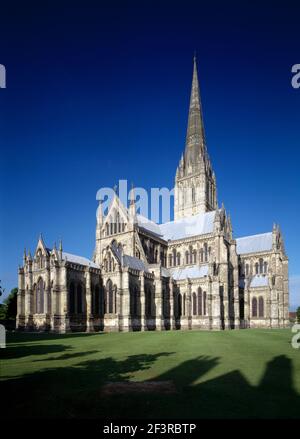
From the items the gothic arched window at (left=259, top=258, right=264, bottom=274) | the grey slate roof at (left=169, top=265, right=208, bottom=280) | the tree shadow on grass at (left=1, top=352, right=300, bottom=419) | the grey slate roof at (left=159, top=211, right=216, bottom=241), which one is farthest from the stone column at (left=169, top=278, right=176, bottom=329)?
the tree shadow on grass at (left=1, top=352, right=300, bottom=419)

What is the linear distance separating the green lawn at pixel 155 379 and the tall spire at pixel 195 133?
66.4 metres

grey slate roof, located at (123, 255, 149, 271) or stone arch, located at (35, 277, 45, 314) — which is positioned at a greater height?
grey slate roof, located at (123, 255, 149, 271)

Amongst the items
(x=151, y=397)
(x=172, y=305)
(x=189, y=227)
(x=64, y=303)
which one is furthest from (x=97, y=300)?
(x=151, y=397)

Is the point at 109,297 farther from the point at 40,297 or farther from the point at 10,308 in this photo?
the point at 10,308

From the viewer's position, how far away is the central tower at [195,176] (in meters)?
78.8

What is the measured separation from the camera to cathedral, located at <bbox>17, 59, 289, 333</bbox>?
147 feet

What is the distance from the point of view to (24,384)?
1198 centimetres

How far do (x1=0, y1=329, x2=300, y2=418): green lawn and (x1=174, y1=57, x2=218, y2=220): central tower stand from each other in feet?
197

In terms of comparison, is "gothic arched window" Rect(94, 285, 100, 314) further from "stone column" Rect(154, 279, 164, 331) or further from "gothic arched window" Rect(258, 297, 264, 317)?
"gothic arched window" Rect(258, 297, 264, 317)

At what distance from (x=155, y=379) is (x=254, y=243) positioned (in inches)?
2146

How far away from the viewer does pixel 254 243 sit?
6431 cm

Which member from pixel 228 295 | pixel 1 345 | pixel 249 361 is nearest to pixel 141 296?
pixel 228 295

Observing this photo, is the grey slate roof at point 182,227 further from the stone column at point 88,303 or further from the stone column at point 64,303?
the stone column at point 64,303
